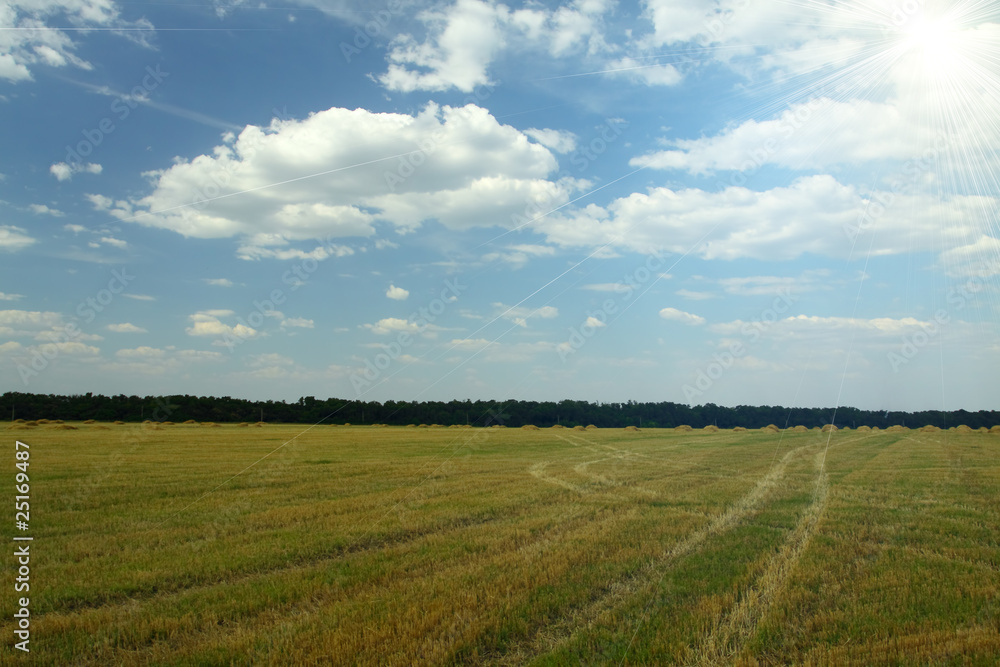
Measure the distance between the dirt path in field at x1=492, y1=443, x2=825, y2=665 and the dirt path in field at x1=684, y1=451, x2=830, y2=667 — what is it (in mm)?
1330

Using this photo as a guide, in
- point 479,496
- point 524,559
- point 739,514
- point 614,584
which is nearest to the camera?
point 614,584

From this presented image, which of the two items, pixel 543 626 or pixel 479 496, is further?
pixel 479 496

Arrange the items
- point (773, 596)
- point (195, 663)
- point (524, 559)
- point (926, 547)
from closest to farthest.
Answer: point (195, 663) → point (773, 596) → point (524, 559) → point (926, 547)

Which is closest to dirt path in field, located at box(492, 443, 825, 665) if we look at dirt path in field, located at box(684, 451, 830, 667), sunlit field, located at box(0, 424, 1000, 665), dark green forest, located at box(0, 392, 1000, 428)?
sunlit field, located at box(0, 424, 1000, 665)

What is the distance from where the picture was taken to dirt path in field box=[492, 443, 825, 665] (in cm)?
660

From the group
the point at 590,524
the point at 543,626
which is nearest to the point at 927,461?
the point at 590,524

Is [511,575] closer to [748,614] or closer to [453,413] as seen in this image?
[748,614]

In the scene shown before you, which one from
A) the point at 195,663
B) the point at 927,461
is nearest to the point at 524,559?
the point at 195,663

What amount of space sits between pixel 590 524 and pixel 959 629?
23.5 ft

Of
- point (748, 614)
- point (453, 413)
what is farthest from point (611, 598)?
point (453, 413)

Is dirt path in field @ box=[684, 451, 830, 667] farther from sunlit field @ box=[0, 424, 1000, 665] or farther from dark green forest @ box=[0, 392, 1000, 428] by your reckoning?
dark green forest @ box=[0, 392, 1000, 428]

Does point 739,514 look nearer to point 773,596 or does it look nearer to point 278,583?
point 773,596

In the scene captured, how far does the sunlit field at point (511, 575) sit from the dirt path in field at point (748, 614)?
3 cm

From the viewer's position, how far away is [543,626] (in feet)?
23.9
